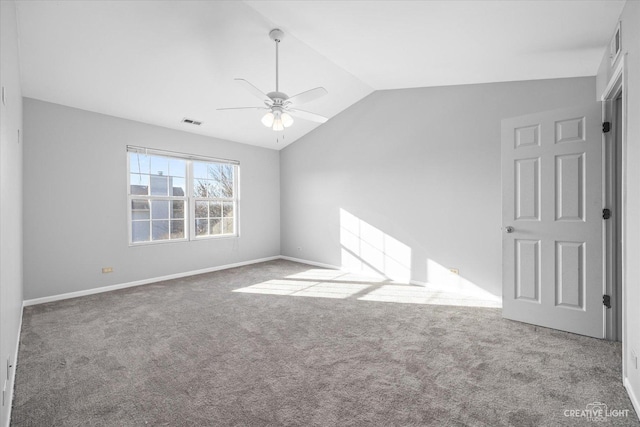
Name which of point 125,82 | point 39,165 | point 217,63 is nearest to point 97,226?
point 39,165

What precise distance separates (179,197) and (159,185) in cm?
37

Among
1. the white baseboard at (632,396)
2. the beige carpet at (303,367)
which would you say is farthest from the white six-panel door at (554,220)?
the white baseboard at (632,396)

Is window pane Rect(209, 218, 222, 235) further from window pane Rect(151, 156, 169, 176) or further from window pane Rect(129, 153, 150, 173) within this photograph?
window pane Rect(129, 153, 150, 173)

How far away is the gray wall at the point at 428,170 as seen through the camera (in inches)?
155

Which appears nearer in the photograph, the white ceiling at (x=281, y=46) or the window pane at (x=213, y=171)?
the white ceiling at (x=281, y=46)

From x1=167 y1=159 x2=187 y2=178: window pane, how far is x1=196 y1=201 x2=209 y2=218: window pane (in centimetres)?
59

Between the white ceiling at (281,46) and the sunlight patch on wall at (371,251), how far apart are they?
2.35 m

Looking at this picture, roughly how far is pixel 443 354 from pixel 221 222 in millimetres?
4625

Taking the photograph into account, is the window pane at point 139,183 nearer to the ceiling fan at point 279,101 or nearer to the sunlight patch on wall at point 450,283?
the ceiling fan at point 279,101

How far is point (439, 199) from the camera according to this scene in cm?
445

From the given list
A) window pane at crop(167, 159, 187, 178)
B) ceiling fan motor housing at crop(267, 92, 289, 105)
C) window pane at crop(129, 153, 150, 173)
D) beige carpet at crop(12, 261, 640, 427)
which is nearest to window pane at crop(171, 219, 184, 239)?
window pane at crop(167, 159, 187, 178)

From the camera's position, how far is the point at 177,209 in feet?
17.4

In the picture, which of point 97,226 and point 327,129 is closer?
point 97,226

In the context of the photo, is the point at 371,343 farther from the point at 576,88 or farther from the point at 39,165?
the point at 39,165
